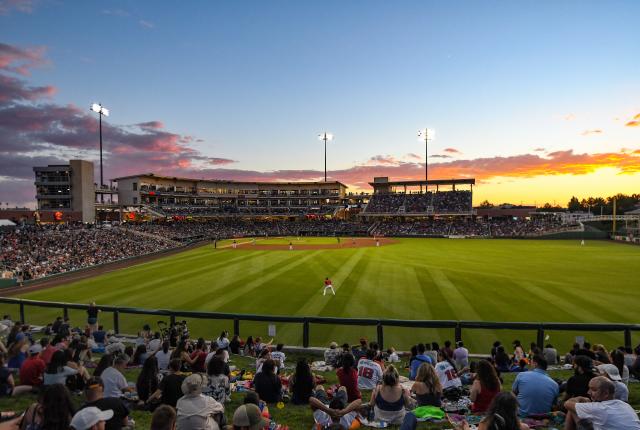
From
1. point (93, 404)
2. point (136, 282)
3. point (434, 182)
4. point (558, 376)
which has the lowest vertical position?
point (136, 282)

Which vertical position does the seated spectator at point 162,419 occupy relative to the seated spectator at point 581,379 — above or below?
above

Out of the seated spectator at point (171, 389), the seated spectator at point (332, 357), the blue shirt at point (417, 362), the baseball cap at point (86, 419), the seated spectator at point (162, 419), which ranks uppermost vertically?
the seated spectator at point (162, 419)

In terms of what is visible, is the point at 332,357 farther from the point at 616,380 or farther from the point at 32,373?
the point at 32,373

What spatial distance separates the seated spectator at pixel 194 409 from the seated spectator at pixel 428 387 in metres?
3.85

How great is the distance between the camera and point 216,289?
26.9 metres

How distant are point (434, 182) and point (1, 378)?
94.8 m

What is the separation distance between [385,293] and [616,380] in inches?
712

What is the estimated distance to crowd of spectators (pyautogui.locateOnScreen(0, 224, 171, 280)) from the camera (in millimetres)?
36438

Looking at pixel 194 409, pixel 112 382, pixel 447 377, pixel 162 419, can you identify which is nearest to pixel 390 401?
pixel 447 377

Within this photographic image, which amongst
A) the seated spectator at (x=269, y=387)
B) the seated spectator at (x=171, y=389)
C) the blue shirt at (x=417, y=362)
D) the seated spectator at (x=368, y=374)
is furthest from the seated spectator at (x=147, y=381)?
the blue shirt at (x=417, y=362)

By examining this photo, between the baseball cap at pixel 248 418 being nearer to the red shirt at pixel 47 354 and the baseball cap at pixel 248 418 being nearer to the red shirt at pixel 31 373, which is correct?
the red shirt at pixel 31 373

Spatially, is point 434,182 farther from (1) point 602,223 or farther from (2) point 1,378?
(2) point 1,378

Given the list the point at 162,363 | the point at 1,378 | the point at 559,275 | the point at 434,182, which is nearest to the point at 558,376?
the point at 162,363

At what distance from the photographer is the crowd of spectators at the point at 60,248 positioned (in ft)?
120
